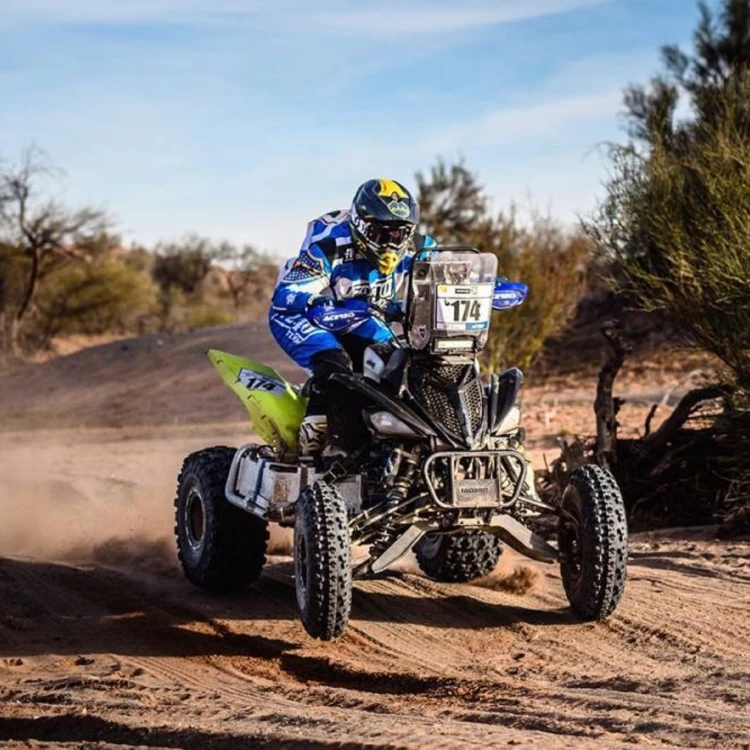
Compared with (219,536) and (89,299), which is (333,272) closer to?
(219,536)

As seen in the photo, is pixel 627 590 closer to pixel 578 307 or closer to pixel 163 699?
pixel 163 699

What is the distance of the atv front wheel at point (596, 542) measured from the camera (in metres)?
6.85

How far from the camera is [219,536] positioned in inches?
321

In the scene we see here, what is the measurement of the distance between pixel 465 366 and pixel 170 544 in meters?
3.69

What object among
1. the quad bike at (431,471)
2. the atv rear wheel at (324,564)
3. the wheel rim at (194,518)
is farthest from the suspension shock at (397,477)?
the wheel rim at (194,518)

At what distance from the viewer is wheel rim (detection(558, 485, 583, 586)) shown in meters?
7.14

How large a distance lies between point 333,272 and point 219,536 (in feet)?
5.36

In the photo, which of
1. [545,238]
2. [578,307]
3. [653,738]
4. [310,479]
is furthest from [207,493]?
[578,307]

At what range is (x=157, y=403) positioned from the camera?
2291 centimetres

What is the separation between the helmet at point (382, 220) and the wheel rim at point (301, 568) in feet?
5.51

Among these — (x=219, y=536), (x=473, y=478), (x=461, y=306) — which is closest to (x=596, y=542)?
(x=473, y=478)

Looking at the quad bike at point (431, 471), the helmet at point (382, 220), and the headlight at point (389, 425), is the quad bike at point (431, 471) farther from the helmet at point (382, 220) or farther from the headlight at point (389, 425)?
the helmet at point (382, 220)

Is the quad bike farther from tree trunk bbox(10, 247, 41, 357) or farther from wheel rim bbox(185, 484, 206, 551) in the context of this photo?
tree trunk bbox(10, 247, 41, 357)

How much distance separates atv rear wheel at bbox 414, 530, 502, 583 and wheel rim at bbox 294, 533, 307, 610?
58.9 inches
